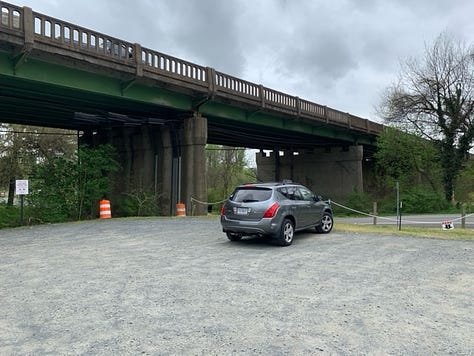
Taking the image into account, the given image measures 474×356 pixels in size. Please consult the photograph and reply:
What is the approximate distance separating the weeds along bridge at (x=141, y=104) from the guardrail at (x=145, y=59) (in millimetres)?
39

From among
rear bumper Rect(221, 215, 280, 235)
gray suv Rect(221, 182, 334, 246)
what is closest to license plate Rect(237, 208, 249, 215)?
gray suv Rect(221, 182, 334, 246)

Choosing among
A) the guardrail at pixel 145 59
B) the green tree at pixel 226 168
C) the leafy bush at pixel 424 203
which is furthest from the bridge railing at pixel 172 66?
the green tree at pixel 226 168

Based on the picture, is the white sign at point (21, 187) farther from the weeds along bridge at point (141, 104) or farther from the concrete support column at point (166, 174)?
the concrete support column at point (166, 174)

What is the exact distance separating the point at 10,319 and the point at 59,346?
4.26 feet

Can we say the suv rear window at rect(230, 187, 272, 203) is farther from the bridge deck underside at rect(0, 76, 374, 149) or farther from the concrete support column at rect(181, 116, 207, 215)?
the concrete support column at rect(181, 116, 207, 215)

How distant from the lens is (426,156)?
120 ft

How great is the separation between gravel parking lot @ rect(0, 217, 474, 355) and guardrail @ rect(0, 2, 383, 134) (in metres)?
7.75

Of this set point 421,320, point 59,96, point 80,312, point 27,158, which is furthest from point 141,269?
point 27,158

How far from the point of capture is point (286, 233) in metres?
10.5

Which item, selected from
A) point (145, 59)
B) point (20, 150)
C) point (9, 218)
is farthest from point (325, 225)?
point (20, 150)

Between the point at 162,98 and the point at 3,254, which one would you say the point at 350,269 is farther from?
the point at 162,98

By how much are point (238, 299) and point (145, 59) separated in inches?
588

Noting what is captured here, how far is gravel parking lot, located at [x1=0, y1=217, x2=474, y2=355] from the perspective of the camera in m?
4.25

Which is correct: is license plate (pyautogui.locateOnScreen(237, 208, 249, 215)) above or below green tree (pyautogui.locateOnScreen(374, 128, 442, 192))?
below
